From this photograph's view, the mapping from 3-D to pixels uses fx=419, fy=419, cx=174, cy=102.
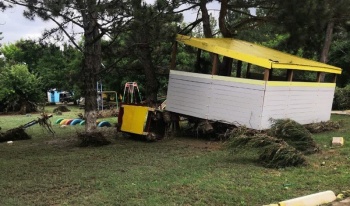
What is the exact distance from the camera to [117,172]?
660 centimetres

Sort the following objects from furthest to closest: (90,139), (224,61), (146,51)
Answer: (224,61) < (146,51) < (90,139)

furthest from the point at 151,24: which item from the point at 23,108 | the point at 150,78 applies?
the point at 23,108

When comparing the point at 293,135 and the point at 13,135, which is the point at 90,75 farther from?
the point at 293,135

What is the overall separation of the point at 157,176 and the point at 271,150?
1992 millimetres

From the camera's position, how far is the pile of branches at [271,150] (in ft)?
22.4

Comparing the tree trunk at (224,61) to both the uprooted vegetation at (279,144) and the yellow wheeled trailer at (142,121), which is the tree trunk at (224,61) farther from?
the uprooted vegetation at (279,144)

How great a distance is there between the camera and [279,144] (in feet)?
22.9

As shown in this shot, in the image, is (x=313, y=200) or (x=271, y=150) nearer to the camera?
(x=313, y=200)

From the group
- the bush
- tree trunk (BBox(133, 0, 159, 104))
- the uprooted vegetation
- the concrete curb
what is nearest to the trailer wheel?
tree trunk (BBox(133, 0, 159, 104))

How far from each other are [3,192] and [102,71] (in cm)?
476

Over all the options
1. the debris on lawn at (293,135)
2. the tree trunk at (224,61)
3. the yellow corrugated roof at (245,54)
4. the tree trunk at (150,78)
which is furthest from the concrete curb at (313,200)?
the tree trunk at (224,61)

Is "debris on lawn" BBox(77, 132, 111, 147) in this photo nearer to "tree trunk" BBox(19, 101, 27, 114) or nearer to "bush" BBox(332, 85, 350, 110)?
"bush" BBox(332, 85, 350, 110)

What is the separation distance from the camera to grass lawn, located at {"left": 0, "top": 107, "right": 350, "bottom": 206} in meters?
5.09

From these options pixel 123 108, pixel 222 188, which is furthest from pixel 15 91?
pixel 222 188
